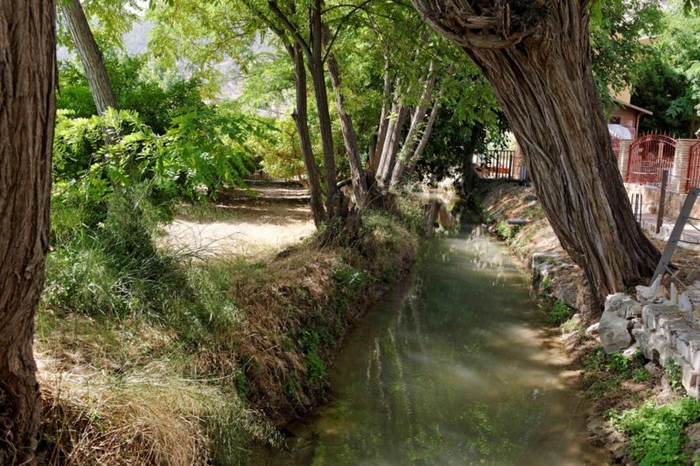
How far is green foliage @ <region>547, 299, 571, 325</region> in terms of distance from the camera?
29.3ft

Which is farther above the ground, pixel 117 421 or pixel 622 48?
pixel 622 48

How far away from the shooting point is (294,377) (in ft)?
20.3

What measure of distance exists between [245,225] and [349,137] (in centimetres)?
292

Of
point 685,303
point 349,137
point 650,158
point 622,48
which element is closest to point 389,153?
point 349,137

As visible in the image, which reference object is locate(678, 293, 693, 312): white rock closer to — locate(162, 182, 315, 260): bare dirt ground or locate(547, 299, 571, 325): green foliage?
locate(547, 299, 571, 325): green foliage

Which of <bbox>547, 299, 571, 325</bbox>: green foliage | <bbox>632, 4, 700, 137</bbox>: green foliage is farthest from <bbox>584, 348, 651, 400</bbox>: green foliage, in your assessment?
<bbox>632, 4, 700, 137</bbox>: green foliage

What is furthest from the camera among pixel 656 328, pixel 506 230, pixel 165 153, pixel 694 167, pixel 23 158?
pixel 506 230

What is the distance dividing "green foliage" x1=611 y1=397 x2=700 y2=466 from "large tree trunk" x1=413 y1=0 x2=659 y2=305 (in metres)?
2.29

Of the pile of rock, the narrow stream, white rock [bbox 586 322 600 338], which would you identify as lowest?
the narrow stream

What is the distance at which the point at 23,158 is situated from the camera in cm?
277

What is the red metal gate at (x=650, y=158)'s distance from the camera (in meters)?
16.6

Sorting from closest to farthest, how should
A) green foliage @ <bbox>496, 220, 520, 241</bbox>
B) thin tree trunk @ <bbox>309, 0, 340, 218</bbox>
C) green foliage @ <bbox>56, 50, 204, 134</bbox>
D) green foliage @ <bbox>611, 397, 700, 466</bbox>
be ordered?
green foliage @ <bbox>611, 397, 700, 466</bbox>
thin tree trunk @ <bbox>309, 0, 340, 218</bbox>
green foliage @ <bbox>56, 50, 204, 134</bbox>
green foliage @ <bbox>496, 220, 520, 241</bbox>

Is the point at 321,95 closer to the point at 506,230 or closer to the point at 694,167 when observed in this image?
the point at 506,230

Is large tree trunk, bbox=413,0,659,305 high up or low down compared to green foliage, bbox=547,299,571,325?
up
